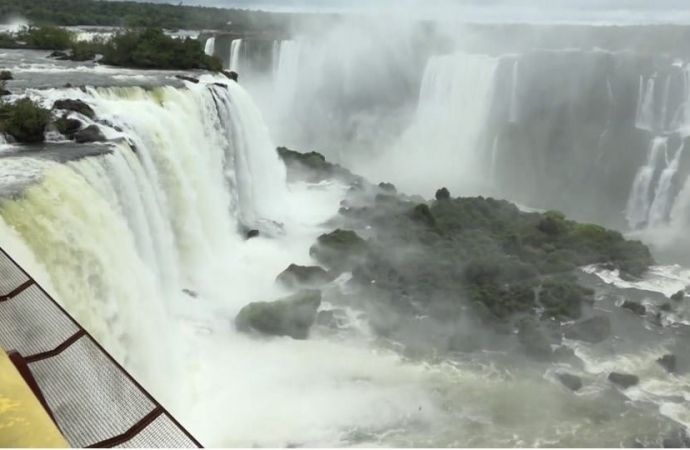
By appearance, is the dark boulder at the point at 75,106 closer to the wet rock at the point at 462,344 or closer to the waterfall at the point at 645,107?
the wet rock at the point at 462,344

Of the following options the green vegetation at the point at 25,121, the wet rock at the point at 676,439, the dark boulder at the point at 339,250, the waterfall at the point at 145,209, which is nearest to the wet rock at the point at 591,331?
the wet rock at the point at 676,439

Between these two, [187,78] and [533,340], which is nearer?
[533,340]

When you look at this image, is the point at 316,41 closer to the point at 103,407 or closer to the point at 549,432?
the point at 549,432

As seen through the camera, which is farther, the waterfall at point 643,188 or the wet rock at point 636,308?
the waterfall at point 643,188

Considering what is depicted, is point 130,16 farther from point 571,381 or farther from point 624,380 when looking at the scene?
point 624,380

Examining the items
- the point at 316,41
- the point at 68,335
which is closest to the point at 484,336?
the point at 68,335

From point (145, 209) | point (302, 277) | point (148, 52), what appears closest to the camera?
point (145, 209)

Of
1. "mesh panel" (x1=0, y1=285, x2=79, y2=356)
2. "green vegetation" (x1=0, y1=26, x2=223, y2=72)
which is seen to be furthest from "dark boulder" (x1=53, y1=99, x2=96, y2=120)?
"mesh panel" (x1=0, y1=285, x2=79, y2=356)

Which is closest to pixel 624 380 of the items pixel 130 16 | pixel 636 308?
pixel 636 308
